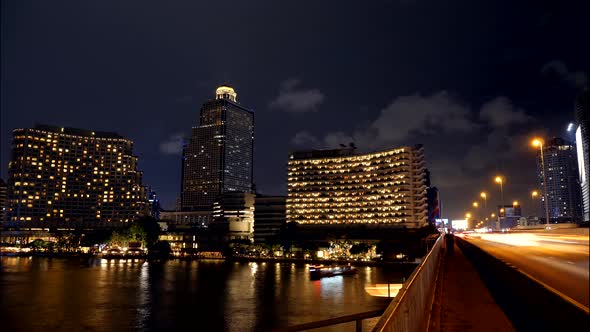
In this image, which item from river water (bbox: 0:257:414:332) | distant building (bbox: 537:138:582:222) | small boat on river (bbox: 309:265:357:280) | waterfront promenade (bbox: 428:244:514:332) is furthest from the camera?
small boat on river (bbox: 309:265:357:280)

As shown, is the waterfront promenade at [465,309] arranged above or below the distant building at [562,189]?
below

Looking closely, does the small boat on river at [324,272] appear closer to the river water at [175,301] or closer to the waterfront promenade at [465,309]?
the river water at [175,301]

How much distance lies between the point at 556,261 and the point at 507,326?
11.0 metres

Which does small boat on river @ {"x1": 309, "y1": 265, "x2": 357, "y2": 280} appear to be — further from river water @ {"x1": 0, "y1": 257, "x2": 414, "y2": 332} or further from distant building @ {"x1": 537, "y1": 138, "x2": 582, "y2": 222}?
distant building @ {"x1": 537, "y1": 138, "x2": 582, "y2": 222}

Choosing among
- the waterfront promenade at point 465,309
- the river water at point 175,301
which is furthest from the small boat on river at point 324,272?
the waterfront promenade at point 465,309

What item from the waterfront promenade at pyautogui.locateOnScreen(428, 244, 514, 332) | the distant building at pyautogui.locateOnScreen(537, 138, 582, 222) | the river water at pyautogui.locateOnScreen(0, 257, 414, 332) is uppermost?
the distant building at pyautogui.locateOnScreen(537, 138, 582, 222)

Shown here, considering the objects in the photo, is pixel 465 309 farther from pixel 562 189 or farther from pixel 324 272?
pixel 562 189

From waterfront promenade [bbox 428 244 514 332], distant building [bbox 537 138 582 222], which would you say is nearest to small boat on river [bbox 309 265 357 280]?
distant building [bbox 537 138 582 222]

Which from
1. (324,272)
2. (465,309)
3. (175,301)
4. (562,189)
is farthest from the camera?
(324,272)

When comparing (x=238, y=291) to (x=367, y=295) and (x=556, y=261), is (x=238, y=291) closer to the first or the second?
(x=367, y=295)

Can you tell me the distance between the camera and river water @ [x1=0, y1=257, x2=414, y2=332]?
236 ft

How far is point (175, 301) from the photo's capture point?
94250mm

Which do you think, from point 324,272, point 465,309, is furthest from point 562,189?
point 465,309

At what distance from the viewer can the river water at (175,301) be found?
71.9 meters
